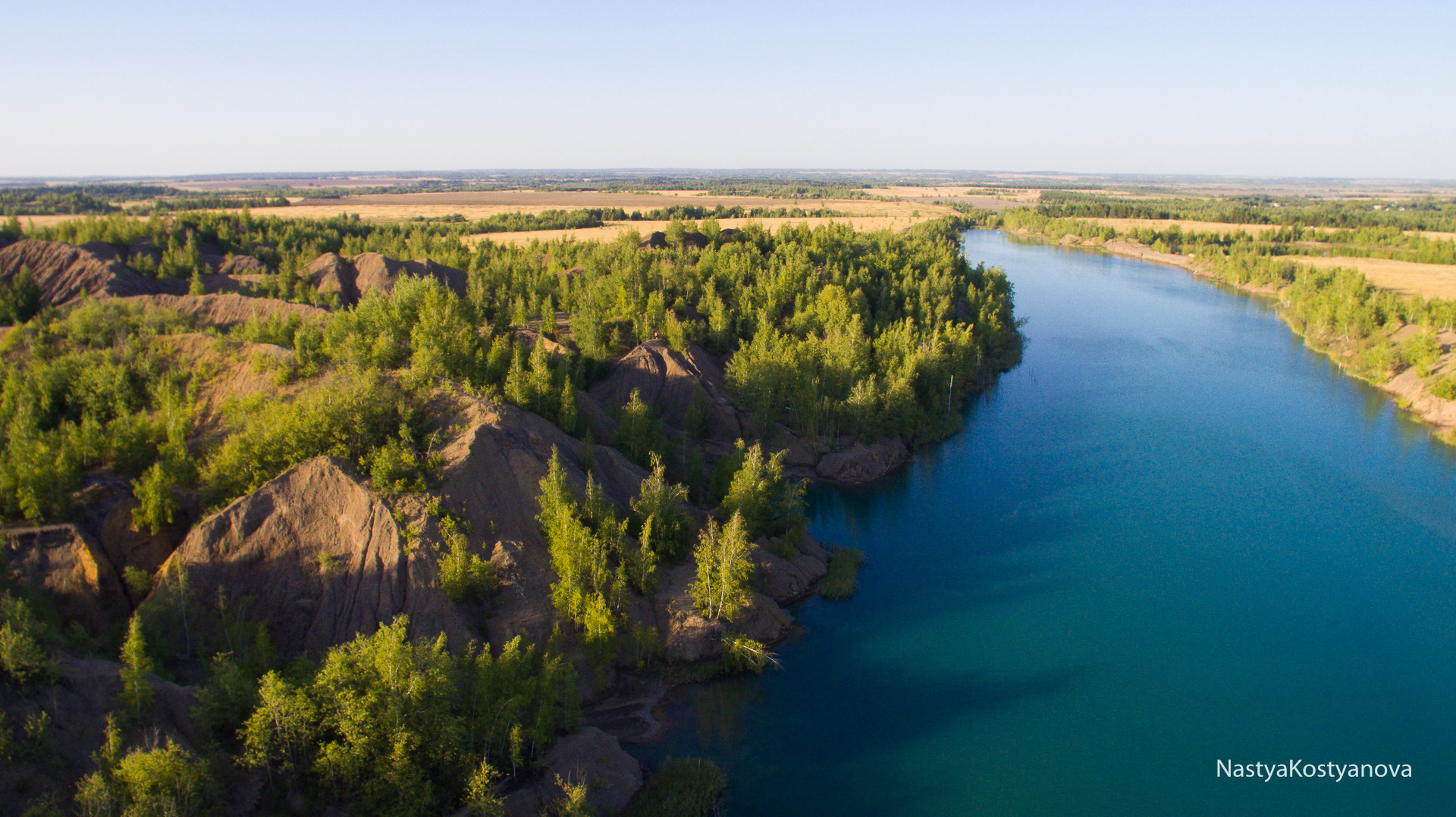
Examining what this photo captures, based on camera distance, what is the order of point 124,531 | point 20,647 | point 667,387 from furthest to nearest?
point 667,387
point 124,531
point 20,647

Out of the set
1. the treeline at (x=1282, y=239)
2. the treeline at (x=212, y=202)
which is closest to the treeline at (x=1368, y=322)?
the treeline at (x=1282, y=239)

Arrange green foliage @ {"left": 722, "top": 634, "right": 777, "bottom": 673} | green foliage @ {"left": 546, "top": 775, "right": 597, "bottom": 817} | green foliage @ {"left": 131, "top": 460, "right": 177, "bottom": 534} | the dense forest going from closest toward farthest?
1. the dense forest
2. green foliage @ {"left": 546, "top": 775, "right": 597, "bottom": 817}
3. green foliage @ {"left": 131, "top": 460, "right": 177, "bottom": 534}
4. green foliage @ {"left": 722, "top": 634, "right": 777, "bottom": 673}

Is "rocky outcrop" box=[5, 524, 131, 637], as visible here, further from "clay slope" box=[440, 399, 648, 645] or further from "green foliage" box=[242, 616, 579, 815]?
"clay slope" box=[440, 399, 648, 645]

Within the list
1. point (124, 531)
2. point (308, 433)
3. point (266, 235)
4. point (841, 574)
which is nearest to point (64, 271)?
point (266, 235)

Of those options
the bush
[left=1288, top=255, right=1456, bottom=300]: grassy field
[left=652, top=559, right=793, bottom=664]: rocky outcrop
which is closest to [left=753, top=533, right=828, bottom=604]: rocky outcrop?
[left=652, top=559, right=793, bottom=664]: rocky outcrop

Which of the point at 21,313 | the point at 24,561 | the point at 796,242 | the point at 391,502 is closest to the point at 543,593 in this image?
the point at 391,502

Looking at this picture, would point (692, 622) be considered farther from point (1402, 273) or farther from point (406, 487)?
point (1402, 273)
